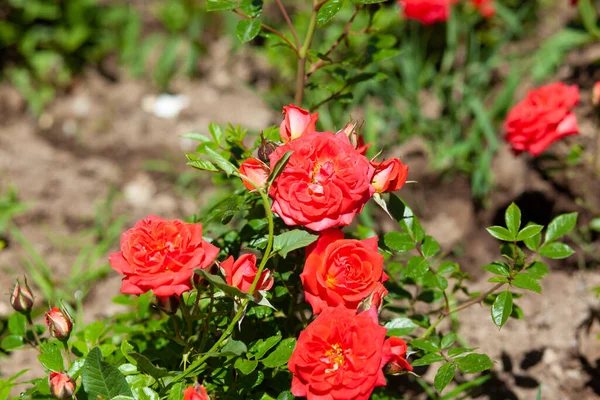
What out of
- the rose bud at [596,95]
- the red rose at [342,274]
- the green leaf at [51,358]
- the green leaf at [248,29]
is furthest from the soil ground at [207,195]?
the green leaf at [248,29]

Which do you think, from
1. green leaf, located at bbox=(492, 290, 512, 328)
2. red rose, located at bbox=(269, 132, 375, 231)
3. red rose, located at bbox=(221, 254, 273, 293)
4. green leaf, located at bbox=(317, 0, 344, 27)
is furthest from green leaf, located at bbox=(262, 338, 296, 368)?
green leaf, located at bbox=(317, 0, 344, 27)

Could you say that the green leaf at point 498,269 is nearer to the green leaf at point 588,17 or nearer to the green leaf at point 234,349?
the green leaf at point 234,349

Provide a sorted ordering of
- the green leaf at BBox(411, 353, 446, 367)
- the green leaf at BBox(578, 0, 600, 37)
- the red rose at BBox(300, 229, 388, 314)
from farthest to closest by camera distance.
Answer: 1. the green leaf at BBox(578, 0, 600, 37)
2. the green leaf at BBox(411, 353, 446, 367)
3. the red rose at BBox(300, 229, 388, 314)

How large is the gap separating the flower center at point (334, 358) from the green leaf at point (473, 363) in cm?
25

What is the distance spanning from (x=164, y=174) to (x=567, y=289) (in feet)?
5.46

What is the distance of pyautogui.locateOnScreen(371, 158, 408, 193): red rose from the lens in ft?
3.49

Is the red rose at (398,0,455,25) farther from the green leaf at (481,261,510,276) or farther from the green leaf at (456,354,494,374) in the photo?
the green leaf at (456,354,494,374)

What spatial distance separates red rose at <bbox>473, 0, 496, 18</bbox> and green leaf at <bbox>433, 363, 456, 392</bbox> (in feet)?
6.59

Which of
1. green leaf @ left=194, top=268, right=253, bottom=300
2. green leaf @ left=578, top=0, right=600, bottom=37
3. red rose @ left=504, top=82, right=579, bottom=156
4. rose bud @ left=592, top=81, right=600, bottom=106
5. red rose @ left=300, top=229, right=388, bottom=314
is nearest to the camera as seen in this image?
green leaf @ left=194, top=268, right=253, bottom=300

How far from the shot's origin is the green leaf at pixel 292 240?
99 cm

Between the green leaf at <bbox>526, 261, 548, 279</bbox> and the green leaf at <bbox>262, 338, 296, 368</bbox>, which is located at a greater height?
the green leaf at <bbox>526, 261, 548, 279</bbox>

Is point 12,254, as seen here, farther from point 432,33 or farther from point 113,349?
point 432,33

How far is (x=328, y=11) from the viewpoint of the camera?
3.66ft

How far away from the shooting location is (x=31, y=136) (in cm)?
287
